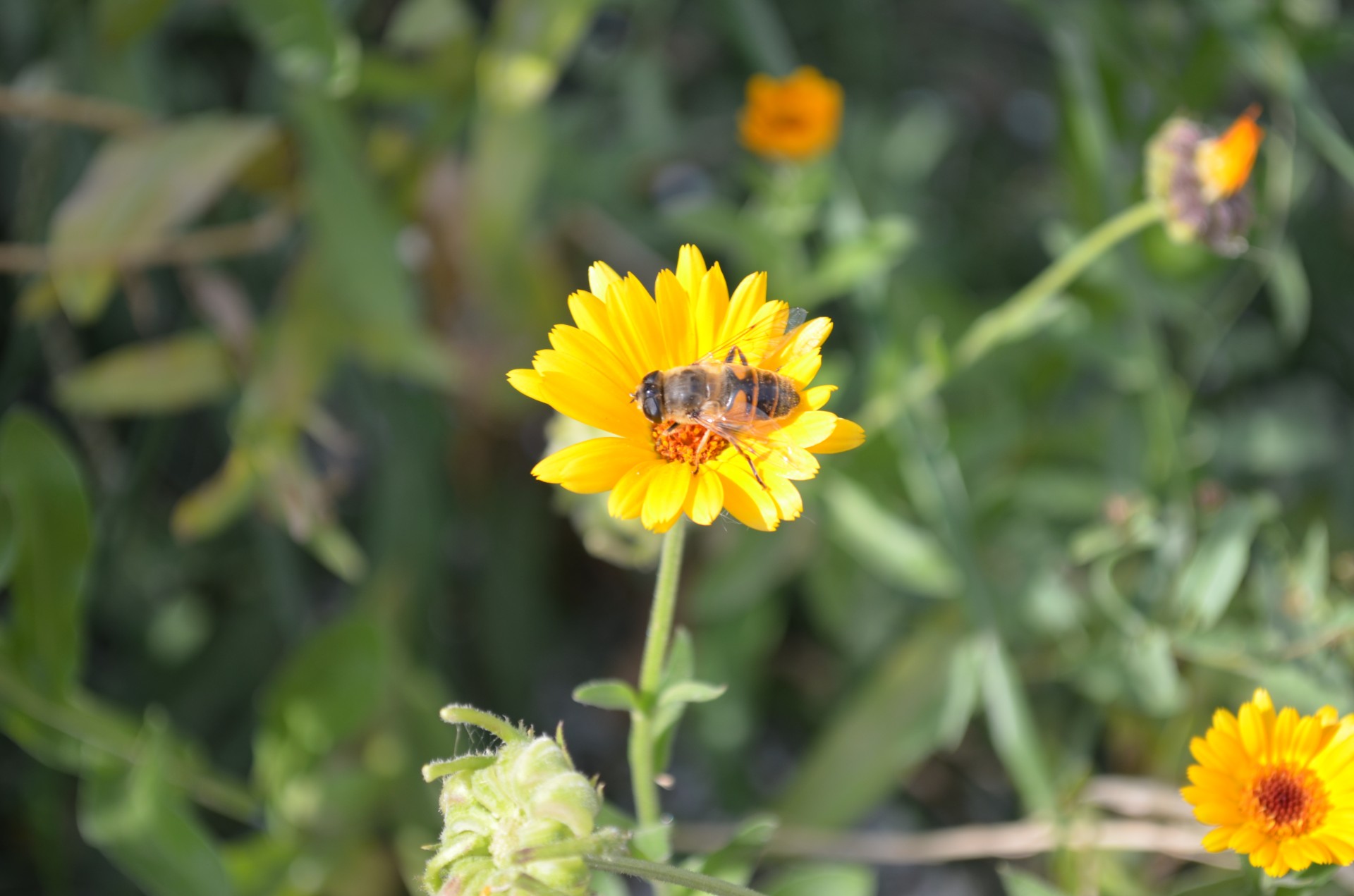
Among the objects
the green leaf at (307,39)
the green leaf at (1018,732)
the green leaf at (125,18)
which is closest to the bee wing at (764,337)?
the green leaf at (1018,732)

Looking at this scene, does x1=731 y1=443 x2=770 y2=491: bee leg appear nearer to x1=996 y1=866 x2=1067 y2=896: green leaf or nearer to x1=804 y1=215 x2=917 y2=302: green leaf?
x1=996 y1=866 x2=1067 y2=896: green leaf

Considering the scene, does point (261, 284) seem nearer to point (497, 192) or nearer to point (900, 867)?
point (497, 192)

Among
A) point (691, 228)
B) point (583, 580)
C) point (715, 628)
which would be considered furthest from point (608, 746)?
point (691, 228)

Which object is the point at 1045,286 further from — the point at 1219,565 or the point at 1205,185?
the point at 1219,565

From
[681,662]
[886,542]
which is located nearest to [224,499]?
[681,662]

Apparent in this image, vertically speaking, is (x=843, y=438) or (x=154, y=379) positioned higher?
(x=154, y=379)
